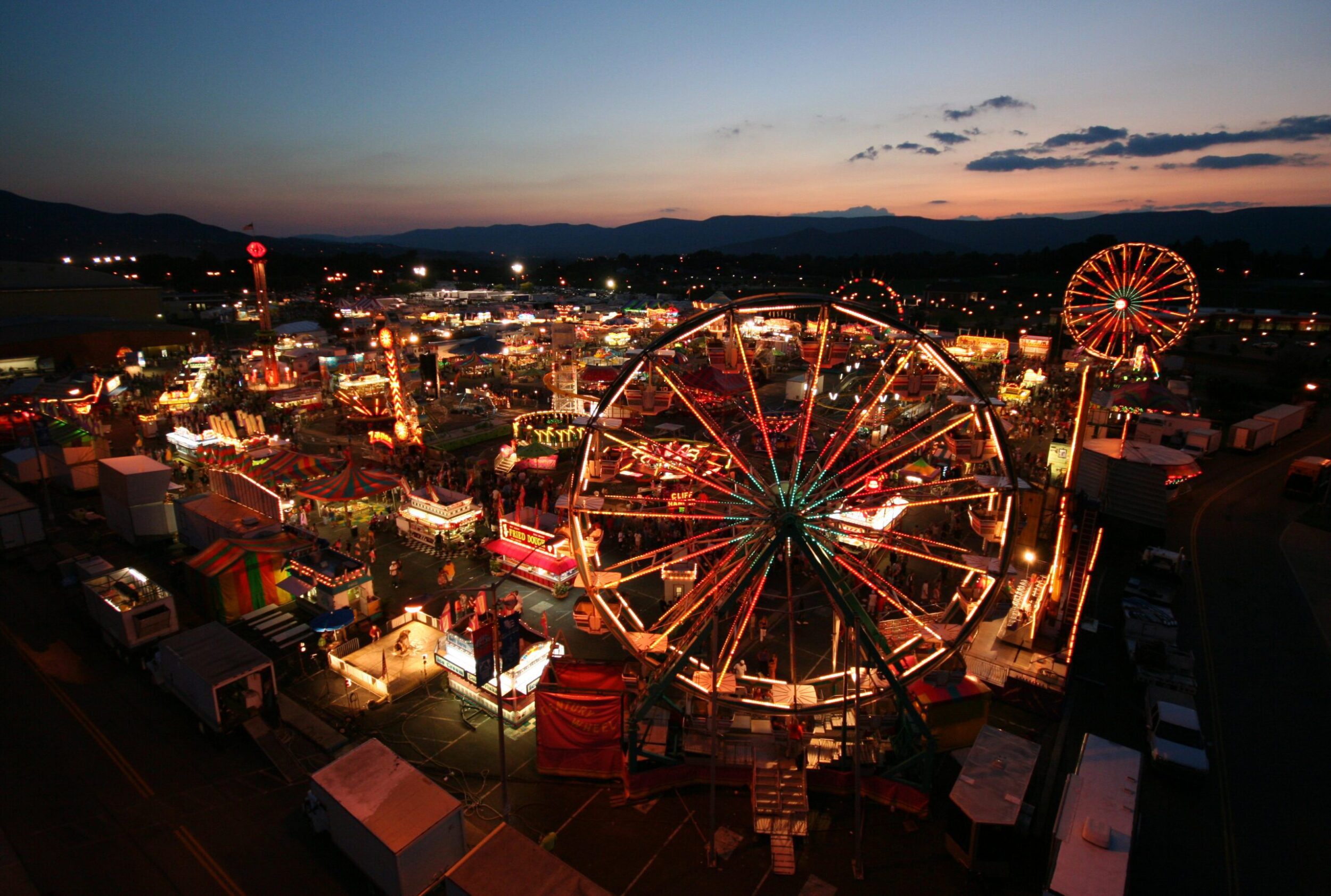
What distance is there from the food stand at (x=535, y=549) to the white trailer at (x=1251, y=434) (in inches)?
1299

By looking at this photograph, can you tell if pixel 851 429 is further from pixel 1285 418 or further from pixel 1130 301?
pixel 1285 418

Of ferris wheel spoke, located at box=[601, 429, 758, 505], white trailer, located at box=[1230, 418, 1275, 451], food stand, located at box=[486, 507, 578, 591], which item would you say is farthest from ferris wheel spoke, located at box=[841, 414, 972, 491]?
white trailer, located at box=[1230, 418, 1275, 451]

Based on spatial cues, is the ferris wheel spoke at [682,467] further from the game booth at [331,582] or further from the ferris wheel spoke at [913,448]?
the game booth at [331,582]

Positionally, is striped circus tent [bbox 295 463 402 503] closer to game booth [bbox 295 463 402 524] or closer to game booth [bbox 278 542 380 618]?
game booth [bbox 295 463 402 524]

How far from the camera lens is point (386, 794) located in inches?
391

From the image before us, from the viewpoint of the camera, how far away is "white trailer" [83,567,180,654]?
1507 cm

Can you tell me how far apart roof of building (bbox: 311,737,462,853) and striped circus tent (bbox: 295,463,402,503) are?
39.2 ft

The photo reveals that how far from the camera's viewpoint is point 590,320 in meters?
64.1

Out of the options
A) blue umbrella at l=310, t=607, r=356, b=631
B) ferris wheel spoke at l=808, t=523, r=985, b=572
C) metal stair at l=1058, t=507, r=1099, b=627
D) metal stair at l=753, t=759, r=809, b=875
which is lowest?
metal stair at l=753, t=759, r=809, b=875

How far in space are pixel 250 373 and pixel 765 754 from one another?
4411 centimetres

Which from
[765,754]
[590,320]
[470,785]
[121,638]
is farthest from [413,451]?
[590,320]

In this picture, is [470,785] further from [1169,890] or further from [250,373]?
[250,373]

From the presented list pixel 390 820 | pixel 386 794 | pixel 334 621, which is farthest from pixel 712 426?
pixel 334 621

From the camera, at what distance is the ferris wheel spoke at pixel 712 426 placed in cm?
1211
